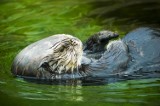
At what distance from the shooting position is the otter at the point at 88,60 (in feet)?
20.1

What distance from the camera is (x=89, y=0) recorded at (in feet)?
33.2

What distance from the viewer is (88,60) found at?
248 inches

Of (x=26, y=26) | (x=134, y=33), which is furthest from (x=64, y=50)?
(x=26, y=26)

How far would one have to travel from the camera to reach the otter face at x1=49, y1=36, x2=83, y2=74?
6230mm

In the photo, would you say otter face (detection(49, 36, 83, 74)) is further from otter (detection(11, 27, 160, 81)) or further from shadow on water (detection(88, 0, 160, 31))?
shadow on water (detection(88, 0, 160, 31))

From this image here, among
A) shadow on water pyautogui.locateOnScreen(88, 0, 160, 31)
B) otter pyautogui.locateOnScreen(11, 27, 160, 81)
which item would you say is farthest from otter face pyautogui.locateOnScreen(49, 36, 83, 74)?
shadow on water pyautogui.locateOnScreen(88, 0, 160, 31)

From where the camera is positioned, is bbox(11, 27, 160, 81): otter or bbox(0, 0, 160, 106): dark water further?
bbox(11, 27, 160, 81): otter

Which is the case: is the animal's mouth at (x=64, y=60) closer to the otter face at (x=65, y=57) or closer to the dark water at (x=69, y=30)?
the otter face at (x=65, y=57)

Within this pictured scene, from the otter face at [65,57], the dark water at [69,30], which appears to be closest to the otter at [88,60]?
the otter face at [65,57]

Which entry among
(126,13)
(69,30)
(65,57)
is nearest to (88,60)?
(65,57)

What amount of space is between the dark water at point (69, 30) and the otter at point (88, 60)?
0.12 meters

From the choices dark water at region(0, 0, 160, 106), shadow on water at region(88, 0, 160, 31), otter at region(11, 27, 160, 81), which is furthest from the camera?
shadow on water at region(88, 0, 160, 31)

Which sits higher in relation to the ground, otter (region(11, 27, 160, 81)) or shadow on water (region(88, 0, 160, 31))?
shadow on water (region(88, 0, 160, 31))

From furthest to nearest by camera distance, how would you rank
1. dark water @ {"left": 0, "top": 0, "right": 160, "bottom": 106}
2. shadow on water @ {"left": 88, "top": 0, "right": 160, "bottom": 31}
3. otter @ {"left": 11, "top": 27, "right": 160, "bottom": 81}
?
shadow on water @ {"left": 88, "top": 0, "right": 160, "bottom": 31}, otter @ {"left": 11, "top": 27, "right": 160, "bottom": 81}, dark water @ {"left": 0, "top": 0, "right": 160, "bottom": 106}
